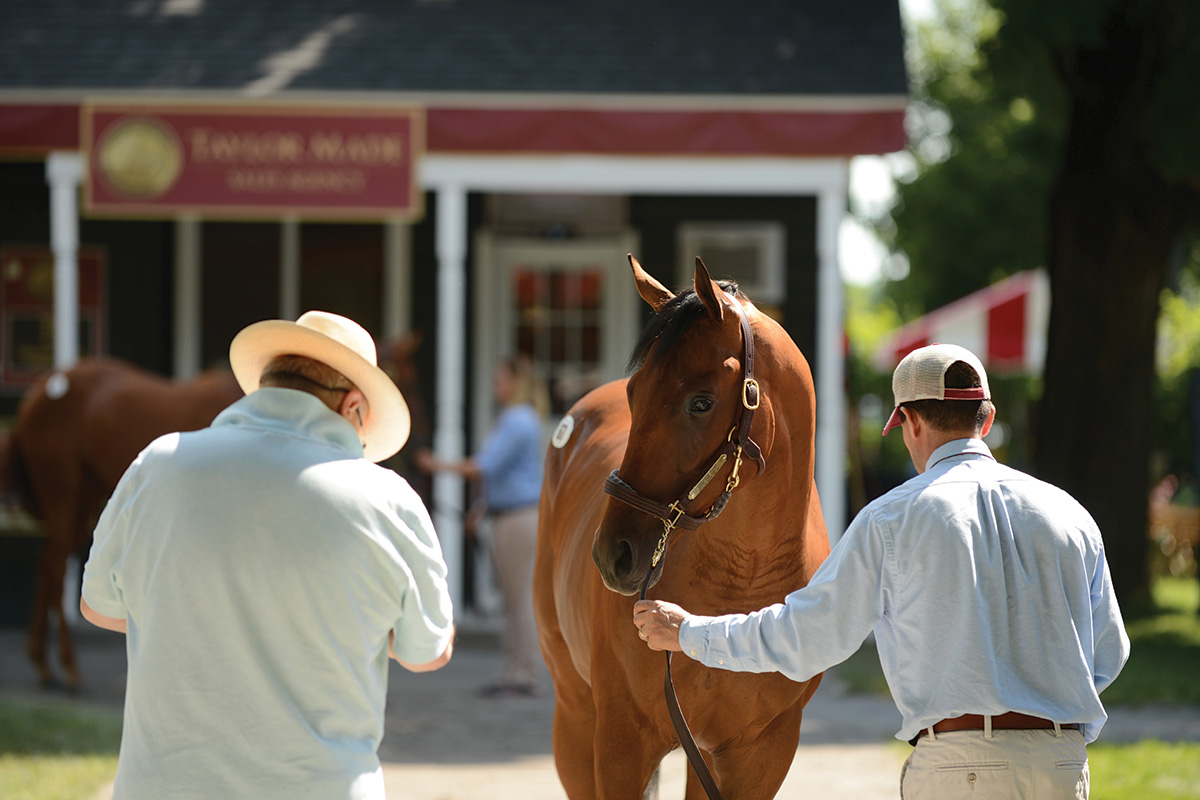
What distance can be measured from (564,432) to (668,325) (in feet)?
6.09

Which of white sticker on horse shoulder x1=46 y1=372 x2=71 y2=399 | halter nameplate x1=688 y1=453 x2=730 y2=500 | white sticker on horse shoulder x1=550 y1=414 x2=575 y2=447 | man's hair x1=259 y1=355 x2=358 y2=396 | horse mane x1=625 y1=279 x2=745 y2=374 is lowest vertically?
white sticker on horse shoulder x1=46 y1=372 x2=71 y2=399

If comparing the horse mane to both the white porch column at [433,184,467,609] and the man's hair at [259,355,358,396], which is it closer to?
the man's hair at [259,355,358,396]

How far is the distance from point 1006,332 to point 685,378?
14421mm

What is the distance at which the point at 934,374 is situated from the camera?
2.51 metres

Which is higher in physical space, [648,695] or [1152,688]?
[648,695]

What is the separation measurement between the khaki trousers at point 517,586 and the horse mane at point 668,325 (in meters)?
4.66

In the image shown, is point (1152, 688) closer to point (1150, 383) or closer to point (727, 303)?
point (1150, 383)

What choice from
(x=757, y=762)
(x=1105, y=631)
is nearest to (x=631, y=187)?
(x=757, y=762)

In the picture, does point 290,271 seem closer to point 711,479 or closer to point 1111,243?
point 1111,243

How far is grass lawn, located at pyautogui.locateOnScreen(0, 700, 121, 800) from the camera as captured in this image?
538cm

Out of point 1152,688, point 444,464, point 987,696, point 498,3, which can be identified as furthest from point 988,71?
point 987,696

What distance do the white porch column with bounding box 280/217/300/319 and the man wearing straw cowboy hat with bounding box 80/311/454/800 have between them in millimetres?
8433

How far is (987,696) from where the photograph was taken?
7.68ft

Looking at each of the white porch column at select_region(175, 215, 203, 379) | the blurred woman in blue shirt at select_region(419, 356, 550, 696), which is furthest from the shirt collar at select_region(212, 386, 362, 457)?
the white porch column at select_region(175, 215, 203, 379)
